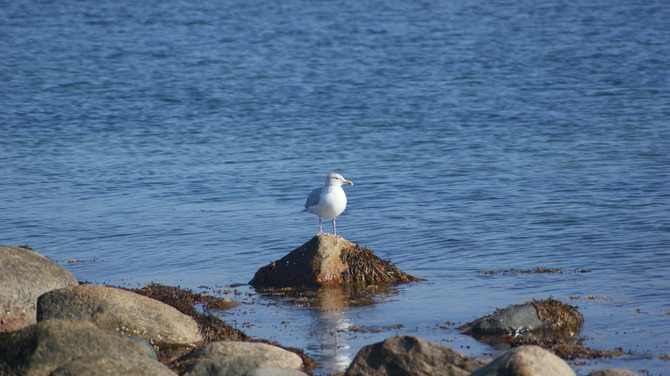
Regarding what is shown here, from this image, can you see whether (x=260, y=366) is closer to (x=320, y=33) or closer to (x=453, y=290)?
(x=453, y=290)

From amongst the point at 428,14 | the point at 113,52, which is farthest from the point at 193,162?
the point at 428,14

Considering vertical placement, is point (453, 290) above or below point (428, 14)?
below

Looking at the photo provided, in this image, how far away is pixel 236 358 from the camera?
7617 millimetres

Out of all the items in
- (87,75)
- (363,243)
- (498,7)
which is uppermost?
(498,7)

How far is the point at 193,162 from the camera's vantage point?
2186 centimetres

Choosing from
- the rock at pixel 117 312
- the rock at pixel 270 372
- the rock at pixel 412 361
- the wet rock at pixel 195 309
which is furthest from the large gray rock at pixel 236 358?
the wet rock at pixel 195 309

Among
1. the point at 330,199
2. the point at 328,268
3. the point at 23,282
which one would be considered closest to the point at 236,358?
the point at 23,282

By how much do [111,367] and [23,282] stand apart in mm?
3049

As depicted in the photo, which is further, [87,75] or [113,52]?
[113,52]

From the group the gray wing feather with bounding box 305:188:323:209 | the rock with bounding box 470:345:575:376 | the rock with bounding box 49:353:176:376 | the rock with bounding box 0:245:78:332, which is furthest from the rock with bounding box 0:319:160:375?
the gray wing feather with bounding box 305:188:323:209

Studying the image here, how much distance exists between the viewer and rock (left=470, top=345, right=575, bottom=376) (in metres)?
6.48

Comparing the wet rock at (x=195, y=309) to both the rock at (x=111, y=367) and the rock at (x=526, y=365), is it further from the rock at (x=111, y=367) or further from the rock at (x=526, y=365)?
the rock at (x=526, y=365)

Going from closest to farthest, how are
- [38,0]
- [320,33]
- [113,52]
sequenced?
[113,52] < [320,33] < [38,0]

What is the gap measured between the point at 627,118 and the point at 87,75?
20800mm
